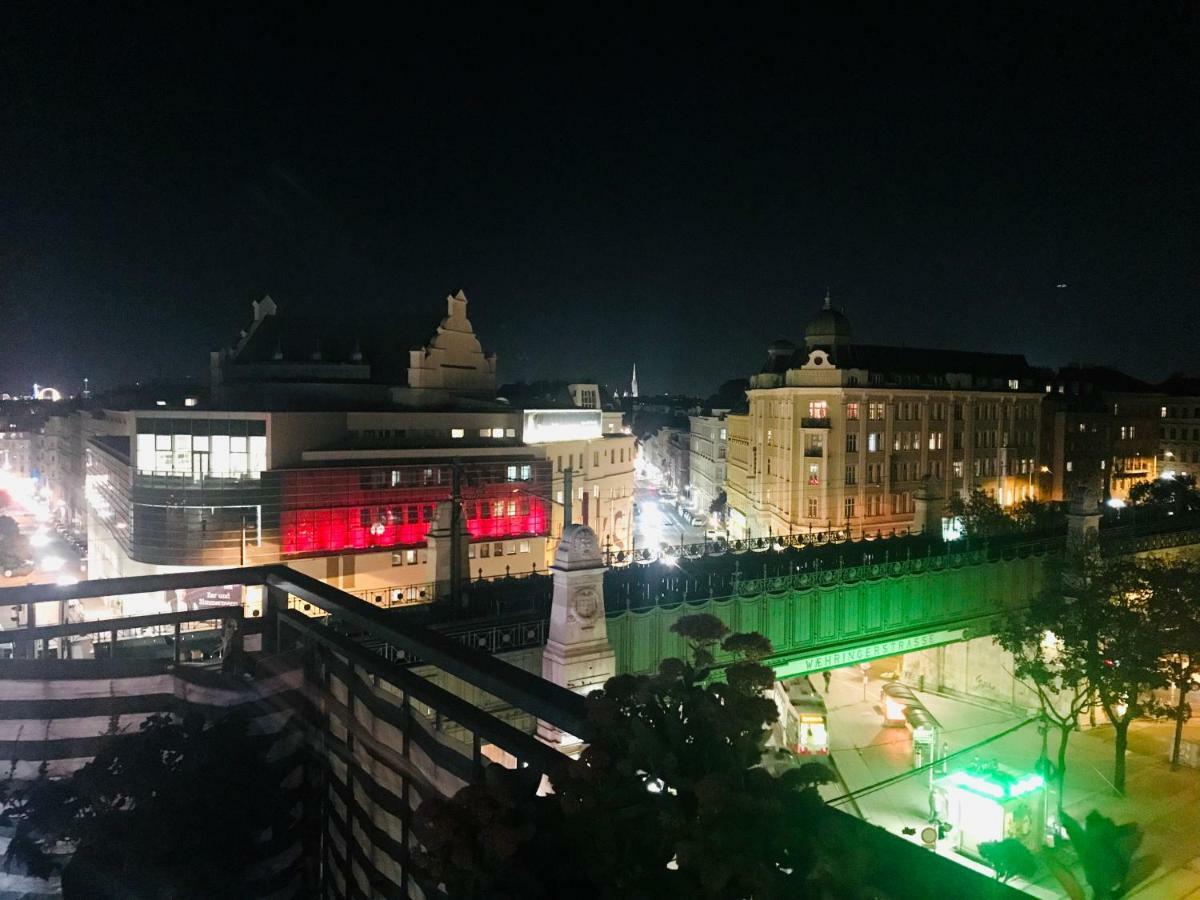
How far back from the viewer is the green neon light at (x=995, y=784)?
59.8 ft

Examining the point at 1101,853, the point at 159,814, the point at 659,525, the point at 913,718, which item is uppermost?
the point at 159,814

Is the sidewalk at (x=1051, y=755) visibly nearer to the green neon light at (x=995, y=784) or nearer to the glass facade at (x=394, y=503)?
the green neon light at (x=995, y=784)

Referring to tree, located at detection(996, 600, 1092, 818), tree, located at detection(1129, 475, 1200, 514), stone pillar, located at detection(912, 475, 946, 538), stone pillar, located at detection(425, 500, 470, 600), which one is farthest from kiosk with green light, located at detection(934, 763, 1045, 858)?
tree, located at detection(1129, 475, 1200, 514)

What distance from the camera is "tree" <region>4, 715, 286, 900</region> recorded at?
3418 mm

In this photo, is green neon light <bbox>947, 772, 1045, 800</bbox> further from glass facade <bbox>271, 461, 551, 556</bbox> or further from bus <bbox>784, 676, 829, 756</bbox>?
glass facade <bbox>271, 461, 551, 556</bbox>

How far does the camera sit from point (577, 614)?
1302 cm

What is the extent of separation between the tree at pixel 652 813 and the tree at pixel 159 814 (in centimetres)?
161

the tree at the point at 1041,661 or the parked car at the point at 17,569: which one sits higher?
the tree at the point at 1041,661

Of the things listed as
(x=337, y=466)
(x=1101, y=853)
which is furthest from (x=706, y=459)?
(x=1101, y=853)

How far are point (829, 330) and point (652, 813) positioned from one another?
53338mm

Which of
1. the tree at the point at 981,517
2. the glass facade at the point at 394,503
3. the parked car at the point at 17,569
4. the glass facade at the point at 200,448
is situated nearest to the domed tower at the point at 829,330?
the tree at the point at 981,517

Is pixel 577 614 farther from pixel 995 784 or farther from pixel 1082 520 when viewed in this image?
pixel 1082 520

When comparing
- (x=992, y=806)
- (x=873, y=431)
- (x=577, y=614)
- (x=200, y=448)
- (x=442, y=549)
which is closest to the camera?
(x=577, y=614)

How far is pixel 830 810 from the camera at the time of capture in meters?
1.96
